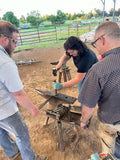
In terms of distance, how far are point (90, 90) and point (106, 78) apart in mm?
214

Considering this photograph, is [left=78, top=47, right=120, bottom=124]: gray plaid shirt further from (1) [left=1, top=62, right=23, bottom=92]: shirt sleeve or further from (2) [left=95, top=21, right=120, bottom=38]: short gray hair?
(1) [left=1, top=62, right=23, bottom=92]: shirt sleeve

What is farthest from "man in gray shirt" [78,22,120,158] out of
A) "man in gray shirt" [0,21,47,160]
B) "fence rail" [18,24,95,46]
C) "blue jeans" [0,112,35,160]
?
"fence rail" [18,24,95,46]

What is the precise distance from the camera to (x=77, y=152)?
2336mm

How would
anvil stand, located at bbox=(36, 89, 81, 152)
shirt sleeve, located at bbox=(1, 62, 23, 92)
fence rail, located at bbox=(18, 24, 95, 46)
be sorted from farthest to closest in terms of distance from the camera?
1. fence rail, located at bbox=(18, 24, 95, 46)
2. anvil stand, located at bbox=(36, 89, 81, 152)
3. shirt sleeve, located at bbox=(1, 62, 23, 92)

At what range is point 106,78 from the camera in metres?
1.13

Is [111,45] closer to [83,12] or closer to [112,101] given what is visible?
[112,101]

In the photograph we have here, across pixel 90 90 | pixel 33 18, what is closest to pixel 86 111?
pixel 90 90

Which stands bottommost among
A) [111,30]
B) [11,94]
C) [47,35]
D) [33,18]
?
[11,94]

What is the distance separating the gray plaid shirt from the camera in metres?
1.12

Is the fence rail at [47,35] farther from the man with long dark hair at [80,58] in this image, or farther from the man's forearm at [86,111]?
the man's forearm at [86,111]

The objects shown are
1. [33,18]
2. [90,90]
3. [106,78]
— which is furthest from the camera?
[33,18]

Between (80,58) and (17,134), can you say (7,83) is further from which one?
(80,58)

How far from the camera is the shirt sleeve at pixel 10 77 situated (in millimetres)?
1317

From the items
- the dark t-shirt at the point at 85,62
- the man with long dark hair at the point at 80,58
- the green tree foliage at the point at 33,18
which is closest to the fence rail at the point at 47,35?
the man with long dark hair at the point at 80,58
